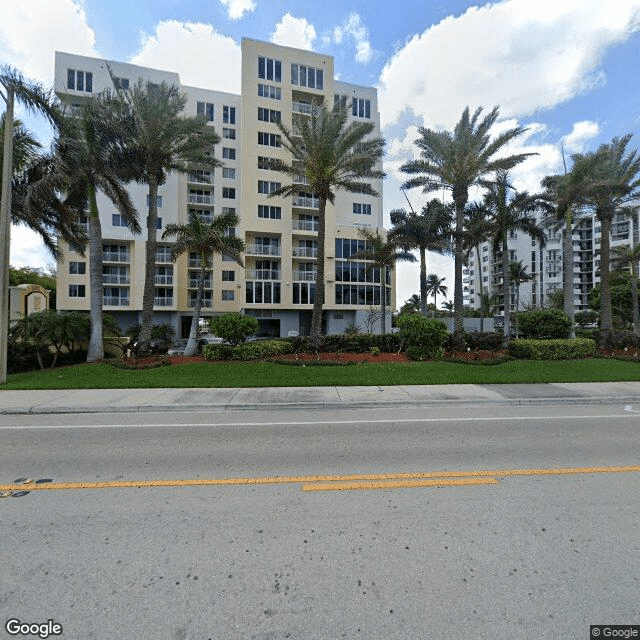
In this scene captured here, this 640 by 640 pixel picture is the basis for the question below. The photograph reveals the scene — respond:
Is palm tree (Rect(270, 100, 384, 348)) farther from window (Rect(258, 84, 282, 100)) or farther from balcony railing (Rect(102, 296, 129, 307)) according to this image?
balcony railing (Rect(102, 296, 129, 307))

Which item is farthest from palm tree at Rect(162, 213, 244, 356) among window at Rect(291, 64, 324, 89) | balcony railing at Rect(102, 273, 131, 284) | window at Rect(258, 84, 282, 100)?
window at Rect(291, 64, 324, 89)

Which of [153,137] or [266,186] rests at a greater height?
[266,186]

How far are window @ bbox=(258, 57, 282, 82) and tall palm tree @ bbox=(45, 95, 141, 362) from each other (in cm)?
2475

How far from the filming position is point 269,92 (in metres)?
35.4

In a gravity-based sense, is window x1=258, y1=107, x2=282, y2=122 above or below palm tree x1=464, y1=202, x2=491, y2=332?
above

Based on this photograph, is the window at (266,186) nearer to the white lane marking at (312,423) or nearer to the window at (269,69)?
the window at (269,69)

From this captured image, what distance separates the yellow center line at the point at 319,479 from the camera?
4.12 m

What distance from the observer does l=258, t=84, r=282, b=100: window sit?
35156 millimetres

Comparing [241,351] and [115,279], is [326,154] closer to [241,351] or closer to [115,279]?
[241,351]

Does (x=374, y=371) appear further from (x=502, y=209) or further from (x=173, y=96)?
(x=502, y=209)

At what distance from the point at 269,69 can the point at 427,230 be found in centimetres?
2492

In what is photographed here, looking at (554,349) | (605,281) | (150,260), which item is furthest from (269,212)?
(554,349)

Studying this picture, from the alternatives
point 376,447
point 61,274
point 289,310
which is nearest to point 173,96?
point 376,447

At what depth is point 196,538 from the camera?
311 centimetres
